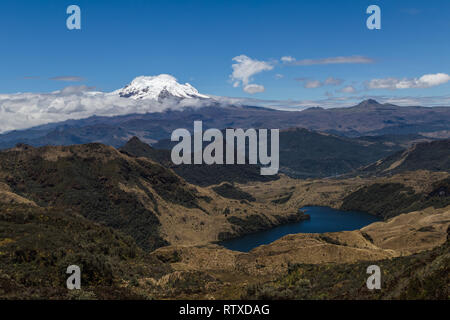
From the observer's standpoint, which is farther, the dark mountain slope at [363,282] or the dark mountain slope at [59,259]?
the dark mountain slope at [59,259]

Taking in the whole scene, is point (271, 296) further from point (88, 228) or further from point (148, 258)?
point (88, 228)

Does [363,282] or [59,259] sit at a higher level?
[363,282]

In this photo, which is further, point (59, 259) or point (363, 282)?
point (59, 259)

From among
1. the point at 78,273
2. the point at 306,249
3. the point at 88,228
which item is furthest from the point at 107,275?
the point at 306,249

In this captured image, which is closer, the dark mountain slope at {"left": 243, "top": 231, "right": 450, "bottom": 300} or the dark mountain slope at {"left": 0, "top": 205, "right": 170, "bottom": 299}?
the dark mountain slope at {"left": 243, "top": 231, "right": 450, "bottom": 300}
